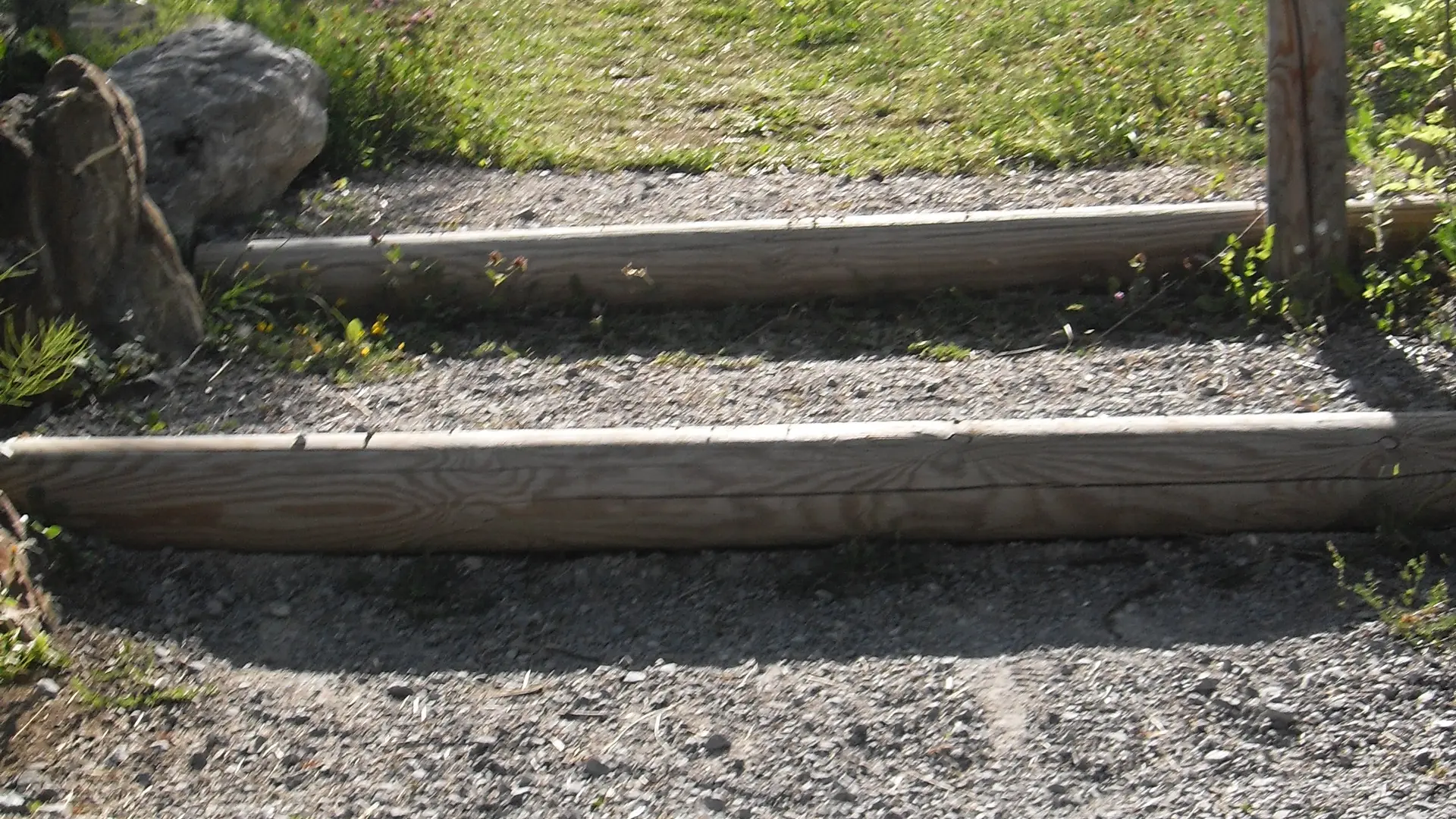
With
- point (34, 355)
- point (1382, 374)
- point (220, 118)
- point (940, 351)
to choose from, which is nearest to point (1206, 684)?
point (1382, 374)

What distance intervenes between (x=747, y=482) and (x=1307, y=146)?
228cm

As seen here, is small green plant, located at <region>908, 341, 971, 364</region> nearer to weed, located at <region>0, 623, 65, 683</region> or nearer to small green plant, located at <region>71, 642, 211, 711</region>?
small green plant, located at <region>71, 642, 211, 711</region>

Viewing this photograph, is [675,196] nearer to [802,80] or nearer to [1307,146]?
[802,80]

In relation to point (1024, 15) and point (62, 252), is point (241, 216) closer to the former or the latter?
point (62, 252)

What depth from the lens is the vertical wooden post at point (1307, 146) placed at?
438cm

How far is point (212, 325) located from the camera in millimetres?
4777

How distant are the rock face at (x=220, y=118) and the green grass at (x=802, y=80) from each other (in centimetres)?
43

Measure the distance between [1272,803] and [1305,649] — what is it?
1.73 ft

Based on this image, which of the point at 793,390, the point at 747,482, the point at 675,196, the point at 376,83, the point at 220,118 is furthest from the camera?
the point at 376,83

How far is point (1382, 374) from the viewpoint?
417 centimetres

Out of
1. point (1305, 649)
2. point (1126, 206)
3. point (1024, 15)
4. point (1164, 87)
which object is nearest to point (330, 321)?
point (1126, 206)

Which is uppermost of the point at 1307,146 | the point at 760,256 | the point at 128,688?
the point at 1307,146

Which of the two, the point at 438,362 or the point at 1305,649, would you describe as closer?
the point at 1305,649

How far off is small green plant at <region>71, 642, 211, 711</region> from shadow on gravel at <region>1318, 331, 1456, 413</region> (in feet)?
11.0
